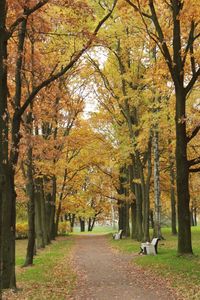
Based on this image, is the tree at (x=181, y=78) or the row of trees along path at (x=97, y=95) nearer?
the row of trees along path at (x=97, y=95)

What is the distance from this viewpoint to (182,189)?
15211 millimetres

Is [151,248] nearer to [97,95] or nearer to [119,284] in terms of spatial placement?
[119,284]

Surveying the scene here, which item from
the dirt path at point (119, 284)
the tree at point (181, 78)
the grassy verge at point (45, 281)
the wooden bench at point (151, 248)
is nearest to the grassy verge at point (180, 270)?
the dirt path at point (119, 284)

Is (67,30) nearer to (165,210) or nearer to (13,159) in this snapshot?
(13,159)

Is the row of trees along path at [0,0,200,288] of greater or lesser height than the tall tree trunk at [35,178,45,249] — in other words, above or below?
above

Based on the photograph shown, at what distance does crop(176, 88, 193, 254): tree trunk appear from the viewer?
15.1 meters

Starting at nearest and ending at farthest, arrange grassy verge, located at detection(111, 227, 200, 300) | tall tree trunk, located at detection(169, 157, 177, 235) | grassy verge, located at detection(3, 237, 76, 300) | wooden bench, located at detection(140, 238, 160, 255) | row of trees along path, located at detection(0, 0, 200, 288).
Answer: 1. grassy verge, located at detection(111, 227, 200, 300)
2. grassy verge, located at detection(3, 237, 76, 300)
3. row of trees along path, located at detection(0, 0, 200, 288)
4. wooden bench, located at detection(140, 238, 160, 255)
5. tall tree trunk, located at detection(169, 157, 177, 235)

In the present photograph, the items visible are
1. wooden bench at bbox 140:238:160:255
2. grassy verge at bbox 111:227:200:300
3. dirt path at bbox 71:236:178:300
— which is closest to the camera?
dirt path at bbox 71:236:178:300

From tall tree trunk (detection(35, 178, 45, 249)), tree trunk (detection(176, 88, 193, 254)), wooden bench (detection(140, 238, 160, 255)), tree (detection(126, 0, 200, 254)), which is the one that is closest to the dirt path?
tree trunk (detection(176, 88, 193, 254))

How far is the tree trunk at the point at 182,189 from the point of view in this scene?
15070mm

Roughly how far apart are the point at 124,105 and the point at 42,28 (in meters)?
14.1

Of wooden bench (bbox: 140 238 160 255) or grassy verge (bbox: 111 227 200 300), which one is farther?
wooden bench (bbox: 140 238 160 255)

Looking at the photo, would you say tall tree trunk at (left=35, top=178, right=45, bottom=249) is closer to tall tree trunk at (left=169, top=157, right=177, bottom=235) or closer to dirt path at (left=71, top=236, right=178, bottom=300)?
tall tree trunk at (left=169, top=157, right=177, bottom=235)

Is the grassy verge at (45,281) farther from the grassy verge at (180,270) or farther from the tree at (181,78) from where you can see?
the tree at (181,78)
